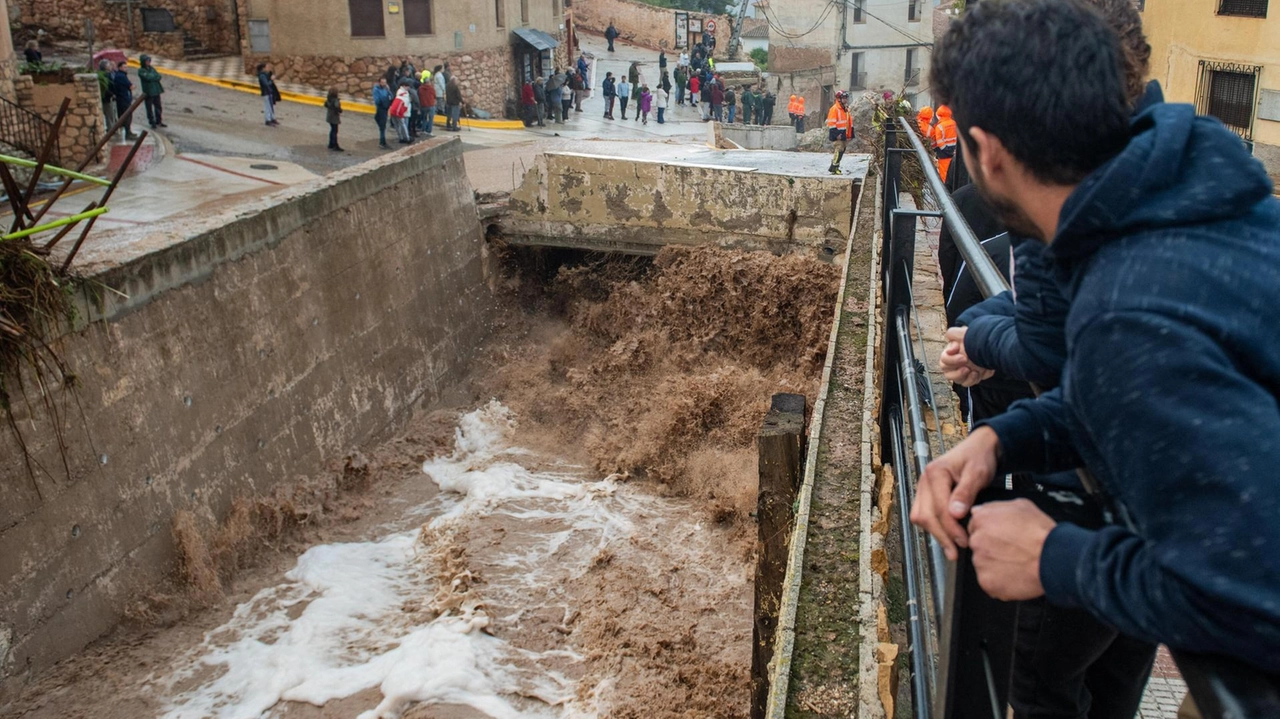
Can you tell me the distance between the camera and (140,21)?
80.3ft

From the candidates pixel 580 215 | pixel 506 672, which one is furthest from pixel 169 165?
pixel 506 672

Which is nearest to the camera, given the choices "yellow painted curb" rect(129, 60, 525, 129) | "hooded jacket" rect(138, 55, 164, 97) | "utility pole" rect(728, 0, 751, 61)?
"hooded jacket" rect(138, 55, 164, 97)

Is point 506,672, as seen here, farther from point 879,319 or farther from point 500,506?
point 879,319

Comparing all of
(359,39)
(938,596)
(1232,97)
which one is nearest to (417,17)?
(359,39)

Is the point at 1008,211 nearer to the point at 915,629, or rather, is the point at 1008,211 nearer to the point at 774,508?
the point at 915,629

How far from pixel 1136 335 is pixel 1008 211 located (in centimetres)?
40

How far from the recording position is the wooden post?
605 cm

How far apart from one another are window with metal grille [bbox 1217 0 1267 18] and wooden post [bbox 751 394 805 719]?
14.5 metres

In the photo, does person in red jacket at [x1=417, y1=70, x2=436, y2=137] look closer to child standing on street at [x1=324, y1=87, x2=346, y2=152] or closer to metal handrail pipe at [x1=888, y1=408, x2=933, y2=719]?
child standing on street at [x1=324, y1=87, x2=346, y2=152]

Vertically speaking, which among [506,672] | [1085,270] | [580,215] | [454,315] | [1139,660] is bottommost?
[506,672]

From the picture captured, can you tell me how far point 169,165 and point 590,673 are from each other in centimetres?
1159

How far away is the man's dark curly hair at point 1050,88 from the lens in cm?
135

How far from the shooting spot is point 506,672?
832 cm

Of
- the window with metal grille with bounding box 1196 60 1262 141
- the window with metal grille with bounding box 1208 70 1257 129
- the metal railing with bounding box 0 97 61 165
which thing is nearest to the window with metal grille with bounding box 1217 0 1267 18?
the window with metal grille with bounding box 1196 60 1262 141
